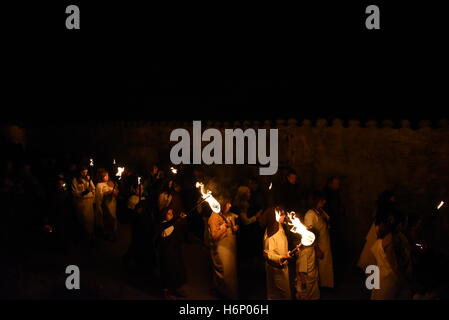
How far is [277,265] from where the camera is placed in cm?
591

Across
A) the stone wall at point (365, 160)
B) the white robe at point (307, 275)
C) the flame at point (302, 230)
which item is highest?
the stone wall at point (365, 160)

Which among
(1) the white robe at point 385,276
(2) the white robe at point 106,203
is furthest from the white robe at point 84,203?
(1) the white robe at point 385,276

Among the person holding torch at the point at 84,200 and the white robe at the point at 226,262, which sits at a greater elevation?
the person holding torch at the point at 84,200

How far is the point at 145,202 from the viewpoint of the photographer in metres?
7.32

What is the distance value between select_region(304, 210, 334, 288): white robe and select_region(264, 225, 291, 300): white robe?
639mm

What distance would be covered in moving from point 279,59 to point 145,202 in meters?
10.4

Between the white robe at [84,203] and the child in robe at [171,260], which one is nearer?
the child in robe at [171,260]

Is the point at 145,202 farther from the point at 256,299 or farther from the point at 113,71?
the point at 113,71

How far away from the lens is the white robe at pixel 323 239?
21.3 ft

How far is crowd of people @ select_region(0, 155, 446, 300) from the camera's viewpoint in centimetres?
570

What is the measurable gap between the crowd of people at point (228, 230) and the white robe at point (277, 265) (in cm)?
1

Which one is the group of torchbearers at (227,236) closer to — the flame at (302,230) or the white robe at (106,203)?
the white robe at (106,203)

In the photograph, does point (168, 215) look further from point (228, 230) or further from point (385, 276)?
point (385, 276)

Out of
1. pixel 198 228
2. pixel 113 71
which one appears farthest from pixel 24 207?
pixel 113 71
